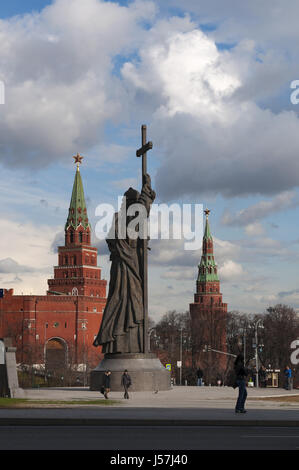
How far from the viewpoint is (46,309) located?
142 metres

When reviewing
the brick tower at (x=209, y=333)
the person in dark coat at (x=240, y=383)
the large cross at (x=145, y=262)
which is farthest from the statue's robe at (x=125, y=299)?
the brick tower at (x=209, y=333)

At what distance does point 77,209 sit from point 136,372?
133210 mm

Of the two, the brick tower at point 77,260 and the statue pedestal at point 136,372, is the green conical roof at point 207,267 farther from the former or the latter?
the statue pedestal at point 136,372

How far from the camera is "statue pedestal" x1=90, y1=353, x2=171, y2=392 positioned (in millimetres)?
30453

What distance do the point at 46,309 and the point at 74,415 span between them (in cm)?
12525

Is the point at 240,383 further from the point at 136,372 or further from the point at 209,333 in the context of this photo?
the point at 209,333

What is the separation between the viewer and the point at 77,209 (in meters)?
162

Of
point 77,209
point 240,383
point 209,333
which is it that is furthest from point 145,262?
point 77,209

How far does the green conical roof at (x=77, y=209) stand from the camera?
524 feet

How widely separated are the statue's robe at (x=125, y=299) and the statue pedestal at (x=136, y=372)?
2.15ft

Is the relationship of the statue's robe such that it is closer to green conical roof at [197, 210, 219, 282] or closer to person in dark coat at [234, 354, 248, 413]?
person in dark coat at [234, 354, 248, 413]
